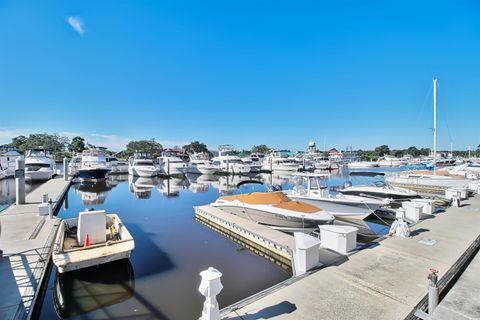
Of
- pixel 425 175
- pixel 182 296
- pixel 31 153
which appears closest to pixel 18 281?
pixel 182 296

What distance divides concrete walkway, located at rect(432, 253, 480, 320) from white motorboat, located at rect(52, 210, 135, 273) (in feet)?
22.7

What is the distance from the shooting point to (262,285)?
6.68 m

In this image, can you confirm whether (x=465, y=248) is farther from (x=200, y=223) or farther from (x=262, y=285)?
(x=200, y=223)

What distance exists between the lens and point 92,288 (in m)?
6.30

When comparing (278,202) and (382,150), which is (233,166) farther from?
(382,150)

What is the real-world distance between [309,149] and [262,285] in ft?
308

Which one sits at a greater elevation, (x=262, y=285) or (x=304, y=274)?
(x=304, y=274)

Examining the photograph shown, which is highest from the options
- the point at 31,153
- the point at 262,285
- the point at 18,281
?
the point at 31,153

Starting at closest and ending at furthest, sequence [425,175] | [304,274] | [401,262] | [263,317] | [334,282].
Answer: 1. [263,317]
2. [334,282]
3. [304,274]
4. [401,262]
5. [425,175]

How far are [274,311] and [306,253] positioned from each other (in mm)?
1655

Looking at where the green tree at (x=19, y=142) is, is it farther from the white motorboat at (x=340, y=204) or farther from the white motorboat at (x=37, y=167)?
the white motorboat at (x=340, y=204)

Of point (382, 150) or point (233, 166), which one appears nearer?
point (233, 166)

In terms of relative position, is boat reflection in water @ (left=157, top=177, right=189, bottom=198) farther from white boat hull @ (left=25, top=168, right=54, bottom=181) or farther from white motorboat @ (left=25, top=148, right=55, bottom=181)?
white motorboat @ (left=25, top=148, right=55, bottom=181)

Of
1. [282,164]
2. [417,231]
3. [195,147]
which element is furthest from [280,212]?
[195,147]
